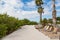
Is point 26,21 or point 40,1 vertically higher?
point 40,1

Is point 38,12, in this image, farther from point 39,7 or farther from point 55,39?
point 55,39

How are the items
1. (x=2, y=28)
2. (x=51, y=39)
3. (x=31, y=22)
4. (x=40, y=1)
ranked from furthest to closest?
(x=31, y=22) → (x=40, y=1) → (x=2, y=28) → (x=51, y=39)

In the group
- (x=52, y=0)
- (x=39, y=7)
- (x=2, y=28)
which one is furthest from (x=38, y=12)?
(x=2, y=28)

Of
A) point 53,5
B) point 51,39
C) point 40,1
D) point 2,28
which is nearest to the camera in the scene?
point 51,39

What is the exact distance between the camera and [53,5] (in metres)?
22.8

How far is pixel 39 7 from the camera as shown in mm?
39188

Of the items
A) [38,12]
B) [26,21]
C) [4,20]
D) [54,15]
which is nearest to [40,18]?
[38,12]

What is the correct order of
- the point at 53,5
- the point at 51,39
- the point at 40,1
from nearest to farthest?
the point at 51,39 → the point at 53,5 → the point at 40,1

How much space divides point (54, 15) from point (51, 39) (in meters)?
9.70

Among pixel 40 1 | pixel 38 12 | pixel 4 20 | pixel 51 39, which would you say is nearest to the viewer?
pixel 51 39

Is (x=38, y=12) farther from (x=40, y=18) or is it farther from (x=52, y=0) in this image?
(x=52, y=0)

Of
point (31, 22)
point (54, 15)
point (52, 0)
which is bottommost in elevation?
point (31, 22)

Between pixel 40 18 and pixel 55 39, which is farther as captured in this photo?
pixel 40 18

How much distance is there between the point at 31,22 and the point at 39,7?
5.51 m
